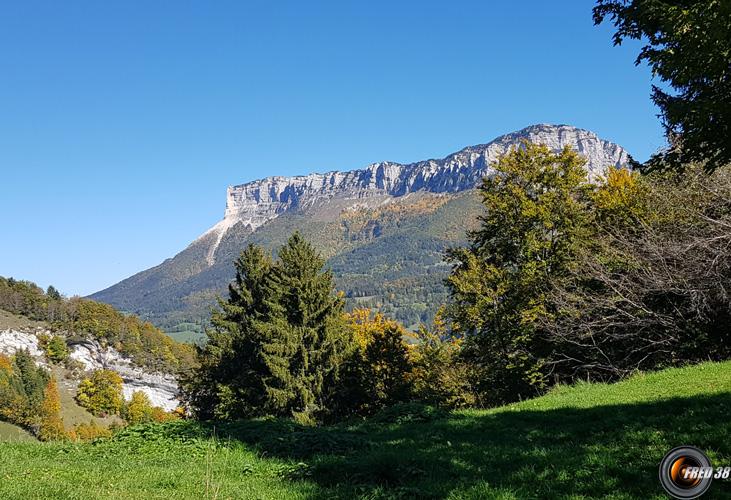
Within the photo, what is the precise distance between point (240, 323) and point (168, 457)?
95.9ft

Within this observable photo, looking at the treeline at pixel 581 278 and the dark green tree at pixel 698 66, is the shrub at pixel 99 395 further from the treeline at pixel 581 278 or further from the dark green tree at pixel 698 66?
the dark green tree at pixel 698 66

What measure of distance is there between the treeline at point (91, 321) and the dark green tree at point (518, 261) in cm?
15345

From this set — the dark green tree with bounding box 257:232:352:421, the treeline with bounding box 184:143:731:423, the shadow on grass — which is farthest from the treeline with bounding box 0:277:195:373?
the shadow on grass

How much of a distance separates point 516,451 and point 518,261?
1691 cm

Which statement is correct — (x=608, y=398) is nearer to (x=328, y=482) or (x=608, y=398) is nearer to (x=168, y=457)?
(x=328, y=482)

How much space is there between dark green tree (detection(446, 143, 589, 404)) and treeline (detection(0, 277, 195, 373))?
153452 millimetres

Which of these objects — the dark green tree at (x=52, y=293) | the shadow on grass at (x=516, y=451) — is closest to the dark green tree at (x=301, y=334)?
the shadow on grass at (x=516, y=451)

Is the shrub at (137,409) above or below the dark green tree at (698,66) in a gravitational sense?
below

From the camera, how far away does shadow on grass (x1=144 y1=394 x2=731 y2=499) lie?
6371mm

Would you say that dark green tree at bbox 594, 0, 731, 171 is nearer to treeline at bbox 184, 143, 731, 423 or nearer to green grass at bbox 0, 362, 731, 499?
green grass at bbox 0, 362, 731, 499

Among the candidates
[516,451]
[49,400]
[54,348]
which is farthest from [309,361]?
[54,348]

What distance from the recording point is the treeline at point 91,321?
165 metres

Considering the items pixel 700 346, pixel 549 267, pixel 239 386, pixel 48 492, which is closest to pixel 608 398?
pixel 700 346

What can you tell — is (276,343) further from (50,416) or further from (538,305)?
(50,416)
